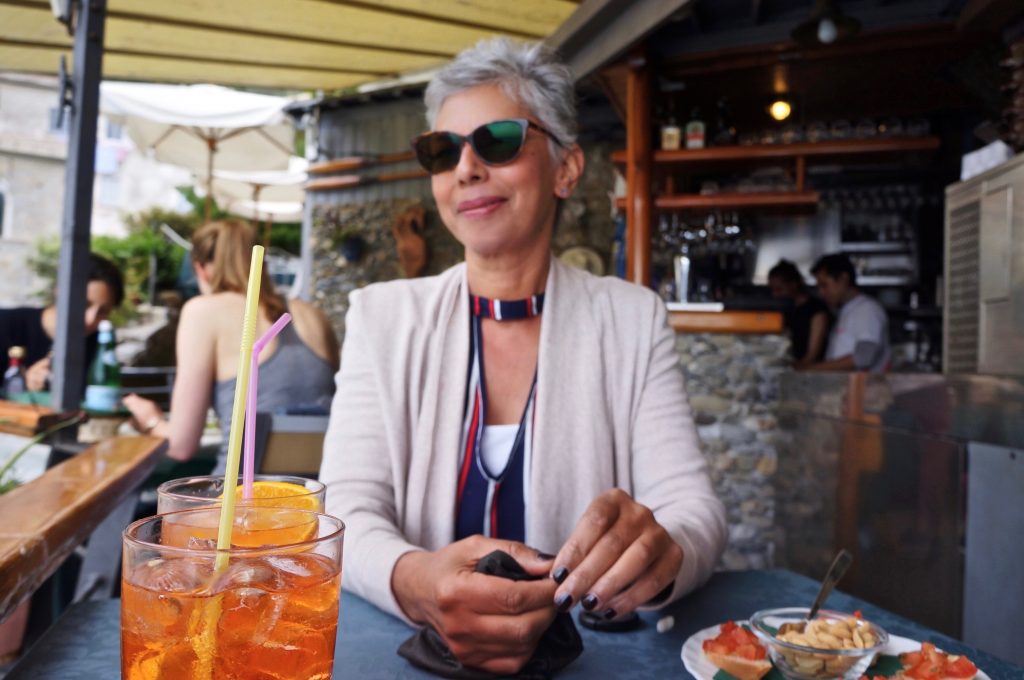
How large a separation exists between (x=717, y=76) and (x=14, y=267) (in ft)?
72.4

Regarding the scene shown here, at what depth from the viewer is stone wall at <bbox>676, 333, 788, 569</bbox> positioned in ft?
15.5

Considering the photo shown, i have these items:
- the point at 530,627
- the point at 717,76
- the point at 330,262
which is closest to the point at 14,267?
the point at 330,262

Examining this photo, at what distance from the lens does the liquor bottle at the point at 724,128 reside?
5.84 m

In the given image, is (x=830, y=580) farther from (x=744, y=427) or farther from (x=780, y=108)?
(x=780, y=108)

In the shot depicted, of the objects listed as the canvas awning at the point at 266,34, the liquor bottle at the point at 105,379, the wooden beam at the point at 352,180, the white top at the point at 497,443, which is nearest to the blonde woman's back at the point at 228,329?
the liquor bottle at the point at 105,379

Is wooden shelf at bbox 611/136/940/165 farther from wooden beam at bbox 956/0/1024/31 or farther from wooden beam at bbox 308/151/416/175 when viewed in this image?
wooden beam at bbox 308/151/416/175

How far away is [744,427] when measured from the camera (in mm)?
4762

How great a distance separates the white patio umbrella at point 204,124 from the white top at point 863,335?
536cm

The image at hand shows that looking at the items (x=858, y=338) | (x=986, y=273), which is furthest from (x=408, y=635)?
(x=858, y=338)

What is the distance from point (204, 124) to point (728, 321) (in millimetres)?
5005

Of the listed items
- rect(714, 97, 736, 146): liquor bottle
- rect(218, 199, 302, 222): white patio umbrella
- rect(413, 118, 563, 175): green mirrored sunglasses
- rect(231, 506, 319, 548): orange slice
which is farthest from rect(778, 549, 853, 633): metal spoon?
rect(218, 199, 302, 222): white patio umbrella

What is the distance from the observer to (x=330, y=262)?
9.66m

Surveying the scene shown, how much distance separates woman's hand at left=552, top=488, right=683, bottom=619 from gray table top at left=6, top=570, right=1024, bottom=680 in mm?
66

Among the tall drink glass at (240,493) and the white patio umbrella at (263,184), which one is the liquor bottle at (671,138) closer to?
the tall drink glass at (240,493)
